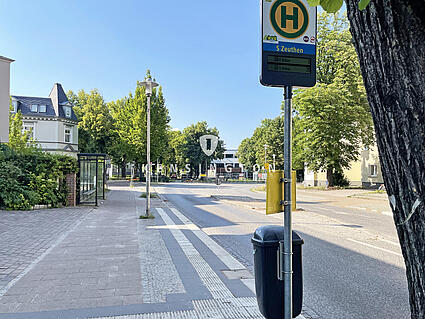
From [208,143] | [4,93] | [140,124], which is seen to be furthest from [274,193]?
[208,143]

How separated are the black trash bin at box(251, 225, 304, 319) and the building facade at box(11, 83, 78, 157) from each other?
42.9 metres

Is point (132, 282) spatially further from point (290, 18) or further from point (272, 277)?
point (290, 18)

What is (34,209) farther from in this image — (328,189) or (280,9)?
(328,189)

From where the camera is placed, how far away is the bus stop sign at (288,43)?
9.11ft

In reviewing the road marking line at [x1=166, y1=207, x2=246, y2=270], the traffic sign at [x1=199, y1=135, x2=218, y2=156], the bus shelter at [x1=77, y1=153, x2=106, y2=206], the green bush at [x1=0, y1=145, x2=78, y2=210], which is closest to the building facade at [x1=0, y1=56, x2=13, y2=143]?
the bus shelter at [x1=77, y1=153, x2=106, y2=206]

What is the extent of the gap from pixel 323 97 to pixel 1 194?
87.4ft

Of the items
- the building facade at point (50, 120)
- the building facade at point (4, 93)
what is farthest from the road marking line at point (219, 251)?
the building facade at point (50, 120)

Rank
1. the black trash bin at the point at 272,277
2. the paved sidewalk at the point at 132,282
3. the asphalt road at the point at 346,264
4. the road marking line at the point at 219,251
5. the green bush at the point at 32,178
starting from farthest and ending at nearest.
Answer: the green bush at the point at 32,178 → the road marking line at the point at 219,251 → the asphalt road at the point at 346,264 → the paved sidewalk at the point at 132,282 → the black trash bin at the point at 272,277

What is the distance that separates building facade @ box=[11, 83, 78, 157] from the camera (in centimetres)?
4194

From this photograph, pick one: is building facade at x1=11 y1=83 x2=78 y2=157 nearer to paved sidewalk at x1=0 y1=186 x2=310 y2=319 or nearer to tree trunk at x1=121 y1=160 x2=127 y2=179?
tree trunk at x1=121 y1=160 x2=127 y2=179

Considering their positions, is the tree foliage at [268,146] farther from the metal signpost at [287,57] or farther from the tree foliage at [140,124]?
the metal signpost at [287,57]

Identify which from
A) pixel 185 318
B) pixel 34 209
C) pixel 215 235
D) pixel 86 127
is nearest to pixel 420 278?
pixel 185 318

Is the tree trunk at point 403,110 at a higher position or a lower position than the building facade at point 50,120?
lower

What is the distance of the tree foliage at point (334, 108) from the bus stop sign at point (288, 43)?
29.9 metres
